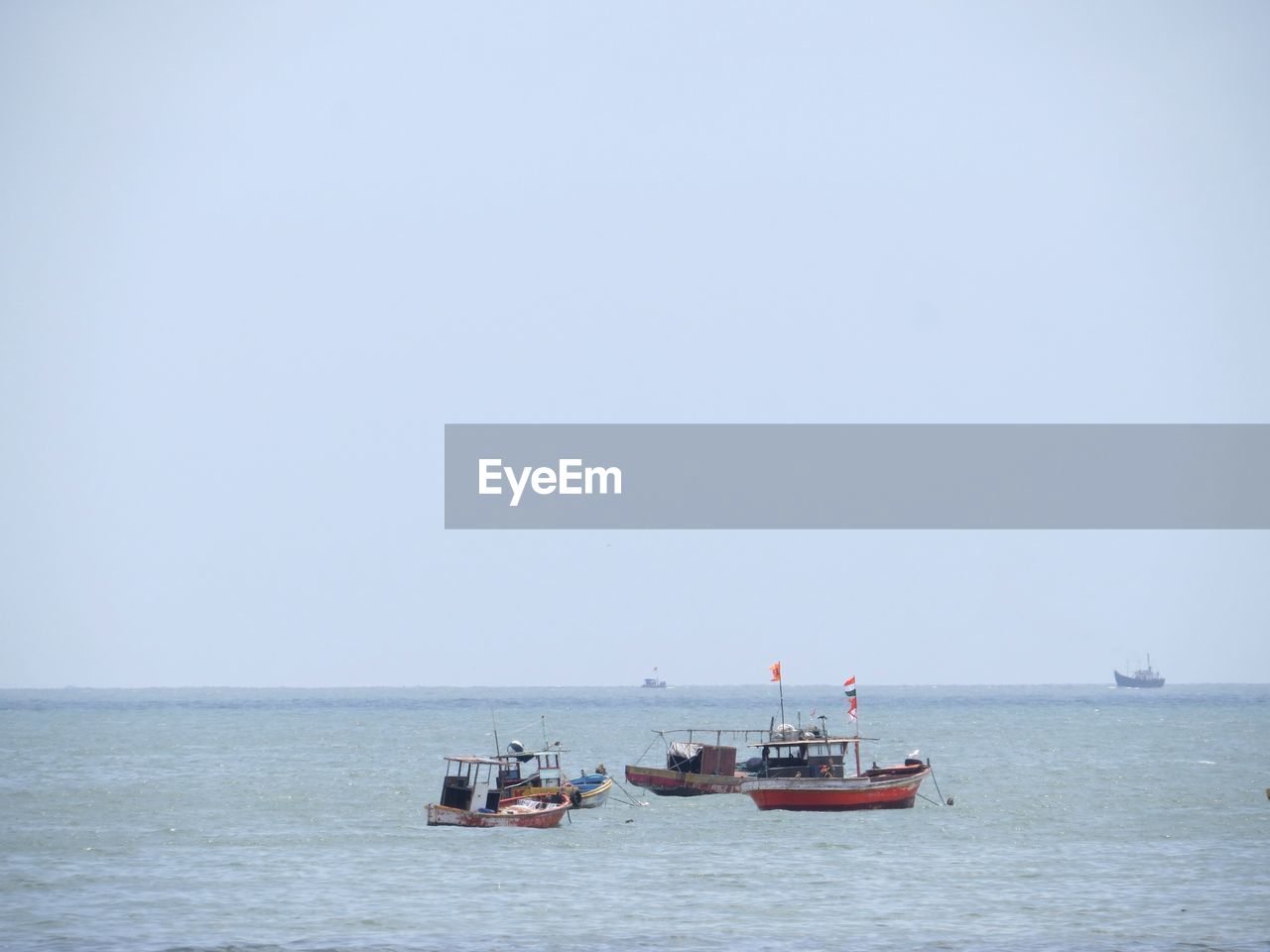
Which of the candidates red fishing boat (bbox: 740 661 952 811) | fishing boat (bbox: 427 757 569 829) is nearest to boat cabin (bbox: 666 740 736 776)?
red fishing boat (bbox: 740 661 952 811)

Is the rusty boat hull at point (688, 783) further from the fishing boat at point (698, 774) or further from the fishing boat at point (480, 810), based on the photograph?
the fishing boat at point (480, 810)

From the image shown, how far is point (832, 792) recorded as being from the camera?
235ft

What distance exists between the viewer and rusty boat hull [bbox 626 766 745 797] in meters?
81.0

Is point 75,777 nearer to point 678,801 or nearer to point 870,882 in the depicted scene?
point 678,801

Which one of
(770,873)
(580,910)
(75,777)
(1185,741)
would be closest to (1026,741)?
(1185,741)

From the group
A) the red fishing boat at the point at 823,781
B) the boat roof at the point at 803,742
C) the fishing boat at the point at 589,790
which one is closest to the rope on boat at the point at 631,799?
the fishing boat at the point at 589,790

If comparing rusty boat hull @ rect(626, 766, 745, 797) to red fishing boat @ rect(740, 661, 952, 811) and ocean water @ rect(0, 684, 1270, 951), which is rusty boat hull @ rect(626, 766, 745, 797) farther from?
red fishing boat @ rect(740, 661, 952, 811)

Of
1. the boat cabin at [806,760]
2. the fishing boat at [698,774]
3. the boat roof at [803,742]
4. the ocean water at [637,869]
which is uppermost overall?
the boat roof at [803,742]

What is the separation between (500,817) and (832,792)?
1639cm

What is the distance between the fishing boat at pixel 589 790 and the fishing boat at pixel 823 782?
7.71 metres

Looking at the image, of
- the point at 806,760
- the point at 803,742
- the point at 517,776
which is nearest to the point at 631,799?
the point at 517,776

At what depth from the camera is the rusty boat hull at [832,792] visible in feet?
235

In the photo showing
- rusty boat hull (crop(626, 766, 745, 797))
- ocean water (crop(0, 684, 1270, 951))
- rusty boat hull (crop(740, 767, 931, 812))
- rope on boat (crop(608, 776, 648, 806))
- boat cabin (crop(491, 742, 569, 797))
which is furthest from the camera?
rusty boat hull (crop(626, 766, 745, 797))

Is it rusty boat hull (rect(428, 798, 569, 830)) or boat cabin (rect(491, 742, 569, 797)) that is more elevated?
boat cabin (rect(491, 742, 569, 797))
